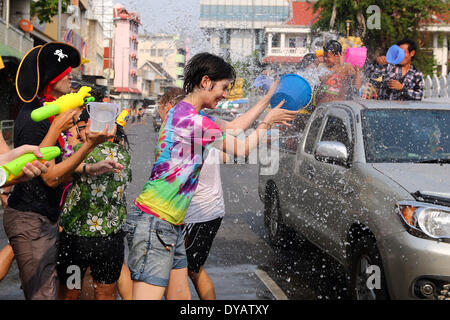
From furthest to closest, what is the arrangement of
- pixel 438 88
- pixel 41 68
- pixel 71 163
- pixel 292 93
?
pixel 438 88 → pixel 292 93 → pixel 41 68 → pixel 71 163

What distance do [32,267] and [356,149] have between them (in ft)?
9.82

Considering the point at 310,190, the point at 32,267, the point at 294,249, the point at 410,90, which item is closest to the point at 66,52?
the point at 32,267

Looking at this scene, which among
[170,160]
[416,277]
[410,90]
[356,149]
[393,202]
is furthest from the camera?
[410,90]

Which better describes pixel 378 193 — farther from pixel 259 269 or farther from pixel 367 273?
pixel 259 269

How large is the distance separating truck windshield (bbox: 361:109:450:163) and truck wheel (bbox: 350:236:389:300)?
2.59 ft

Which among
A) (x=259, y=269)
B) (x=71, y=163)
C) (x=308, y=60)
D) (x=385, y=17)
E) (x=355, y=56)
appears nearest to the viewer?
(x=71, y=163)

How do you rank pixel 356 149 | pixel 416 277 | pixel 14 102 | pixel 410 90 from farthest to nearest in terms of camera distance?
pixel 14 102 < pixel 410 90 < pixel 356 149 < pixel 416 277

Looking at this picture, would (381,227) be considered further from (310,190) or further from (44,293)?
(44,293)

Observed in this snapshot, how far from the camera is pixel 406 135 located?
588 cm

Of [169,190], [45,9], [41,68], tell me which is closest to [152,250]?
[169,190]

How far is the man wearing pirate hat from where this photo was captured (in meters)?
3.87

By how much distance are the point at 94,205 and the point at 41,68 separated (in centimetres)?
100

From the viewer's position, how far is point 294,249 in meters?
8.19

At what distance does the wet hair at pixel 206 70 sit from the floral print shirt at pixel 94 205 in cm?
87
